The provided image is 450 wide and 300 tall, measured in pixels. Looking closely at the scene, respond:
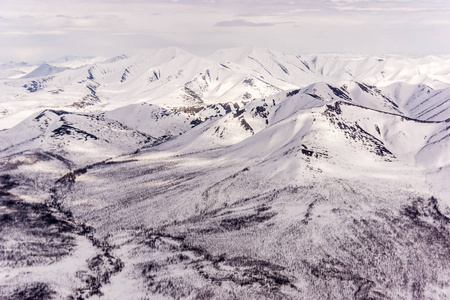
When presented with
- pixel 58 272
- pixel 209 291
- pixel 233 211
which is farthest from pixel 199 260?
pixel 58 272

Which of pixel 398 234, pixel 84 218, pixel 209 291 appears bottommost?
pixel 84 218

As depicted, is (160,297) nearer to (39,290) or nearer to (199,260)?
(199,260)

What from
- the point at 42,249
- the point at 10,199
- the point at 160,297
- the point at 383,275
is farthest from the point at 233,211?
the point at 10,199

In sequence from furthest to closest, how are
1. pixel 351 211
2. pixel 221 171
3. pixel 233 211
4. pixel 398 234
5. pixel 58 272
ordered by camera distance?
pixel 221 171
pixel 233 211
pixel 351 211
pixel 398 234
pixel 58 272

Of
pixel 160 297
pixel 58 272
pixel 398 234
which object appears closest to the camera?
pixel 160 297

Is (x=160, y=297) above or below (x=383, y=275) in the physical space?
below

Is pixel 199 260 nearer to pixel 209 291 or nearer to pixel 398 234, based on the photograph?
pixel 209 291

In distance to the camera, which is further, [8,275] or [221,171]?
[221,171]

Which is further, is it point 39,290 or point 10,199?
point 10,199

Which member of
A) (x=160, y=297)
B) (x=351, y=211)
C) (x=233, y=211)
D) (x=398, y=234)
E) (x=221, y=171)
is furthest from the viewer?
(x=221, y=171)
